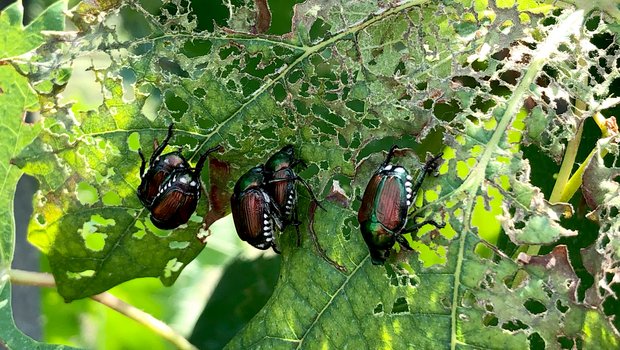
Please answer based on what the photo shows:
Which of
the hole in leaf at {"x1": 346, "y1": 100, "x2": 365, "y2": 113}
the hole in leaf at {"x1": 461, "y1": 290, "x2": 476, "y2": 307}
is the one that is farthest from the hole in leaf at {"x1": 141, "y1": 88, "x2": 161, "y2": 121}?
the hole in leaf at {"x1": 461, "y1": 290, "x2": 476, "y2": 307}

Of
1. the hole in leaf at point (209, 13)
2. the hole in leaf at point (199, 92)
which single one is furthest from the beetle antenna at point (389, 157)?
the hole in leaf at point (209, 13)

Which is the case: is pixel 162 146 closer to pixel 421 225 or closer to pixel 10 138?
pixel 10 138

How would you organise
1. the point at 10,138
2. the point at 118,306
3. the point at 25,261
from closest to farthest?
the point at 10,138 → the point at 118,306 → the point at 25,261

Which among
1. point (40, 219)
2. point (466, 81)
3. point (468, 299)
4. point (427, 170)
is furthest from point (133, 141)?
point (468, 299)

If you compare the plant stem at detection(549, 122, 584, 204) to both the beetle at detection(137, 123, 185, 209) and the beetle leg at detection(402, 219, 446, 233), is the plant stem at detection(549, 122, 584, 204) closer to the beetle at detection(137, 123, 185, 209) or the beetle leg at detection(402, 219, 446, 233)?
the beetle leg at detection(402, 219, 446, 233)

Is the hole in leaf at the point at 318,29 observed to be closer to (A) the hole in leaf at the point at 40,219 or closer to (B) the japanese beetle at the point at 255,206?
(B) the japanese beetle at the point at 255,206

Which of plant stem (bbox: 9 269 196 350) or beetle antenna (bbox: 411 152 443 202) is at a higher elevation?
beetle antenna (bbox: 411 152 443 202)
